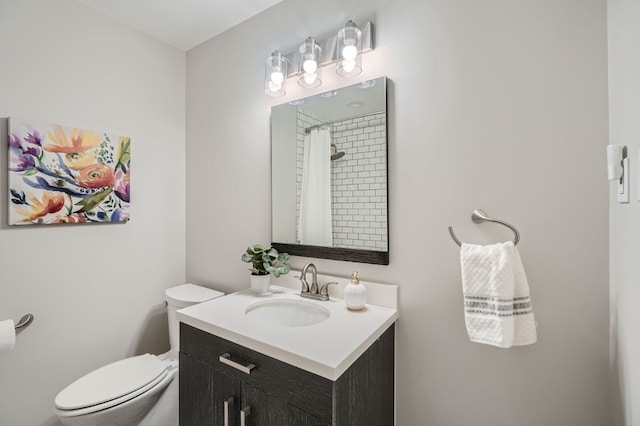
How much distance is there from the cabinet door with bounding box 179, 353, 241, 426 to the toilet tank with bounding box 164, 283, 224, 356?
43cm

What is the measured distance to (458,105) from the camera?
3.68ft

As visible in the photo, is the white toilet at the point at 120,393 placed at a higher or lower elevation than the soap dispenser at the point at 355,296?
lower

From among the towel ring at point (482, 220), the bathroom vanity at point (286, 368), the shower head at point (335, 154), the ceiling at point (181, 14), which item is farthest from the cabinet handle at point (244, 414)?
the ceiling at point (181, 14)

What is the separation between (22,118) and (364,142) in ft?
5.45

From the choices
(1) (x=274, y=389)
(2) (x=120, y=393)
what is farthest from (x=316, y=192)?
(2) (x=120, y=393)

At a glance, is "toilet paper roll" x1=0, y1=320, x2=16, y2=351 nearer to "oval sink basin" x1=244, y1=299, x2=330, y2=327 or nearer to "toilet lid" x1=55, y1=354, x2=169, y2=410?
"toilet lid" x1=55, y1=354, x2=169, y2=410

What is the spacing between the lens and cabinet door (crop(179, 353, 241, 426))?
1.06 m

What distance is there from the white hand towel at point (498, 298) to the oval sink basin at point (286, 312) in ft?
2.08

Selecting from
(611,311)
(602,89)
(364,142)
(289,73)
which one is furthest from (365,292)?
(289,73)

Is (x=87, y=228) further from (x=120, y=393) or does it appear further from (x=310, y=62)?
(x=310, y=62)

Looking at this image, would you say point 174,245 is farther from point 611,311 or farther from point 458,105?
point 611,311

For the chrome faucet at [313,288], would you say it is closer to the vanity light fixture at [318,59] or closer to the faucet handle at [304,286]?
the faucet handle at [304,286]

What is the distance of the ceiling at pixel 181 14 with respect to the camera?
162 centimetres

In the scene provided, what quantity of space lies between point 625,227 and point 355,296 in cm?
86
